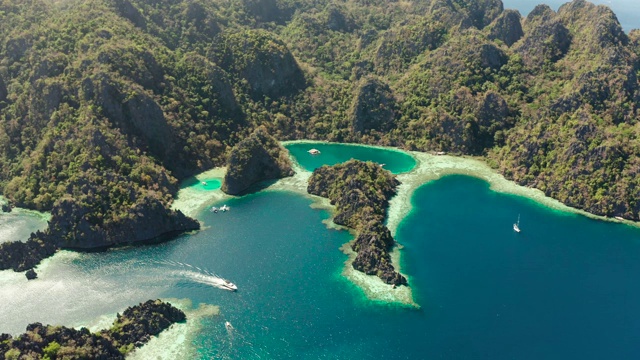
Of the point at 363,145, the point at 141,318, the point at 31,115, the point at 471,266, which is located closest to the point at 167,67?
the point at 31,115

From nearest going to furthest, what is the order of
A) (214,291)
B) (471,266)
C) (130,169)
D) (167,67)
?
(214,291) → (471,266) → (130,169) → (167,67)

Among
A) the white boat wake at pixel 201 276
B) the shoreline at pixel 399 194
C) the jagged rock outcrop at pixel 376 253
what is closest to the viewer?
the white boat wake at pixel 201 276

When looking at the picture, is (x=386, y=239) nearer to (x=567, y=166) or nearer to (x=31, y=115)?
(x=567, y=166)

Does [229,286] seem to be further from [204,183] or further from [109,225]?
[204,183]

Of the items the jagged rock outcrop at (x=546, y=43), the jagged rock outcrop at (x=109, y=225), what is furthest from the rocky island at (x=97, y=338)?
the jagged rock outcrop at (x=546, y=43)

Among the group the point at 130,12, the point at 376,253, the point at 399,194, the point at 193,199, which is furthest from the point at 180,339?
the point at 130,12

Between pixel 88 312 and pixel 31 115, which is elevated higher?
pixel 31 115

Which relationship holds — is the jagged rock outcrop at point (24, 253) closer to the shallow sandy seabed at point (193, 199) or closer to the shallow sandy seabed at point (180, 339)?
the shallow sandy seabed at point (193, 199)
